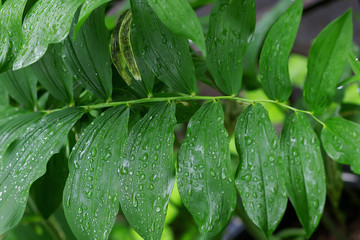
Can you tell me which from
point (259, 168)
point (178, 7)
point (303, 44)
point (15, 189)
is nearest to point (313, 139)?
point (259, 168)

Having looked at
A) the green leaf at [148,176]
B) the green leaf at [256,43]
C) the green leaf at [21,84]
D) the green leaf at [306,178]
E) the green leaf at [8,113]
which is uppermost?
the green leaf at [21,84]

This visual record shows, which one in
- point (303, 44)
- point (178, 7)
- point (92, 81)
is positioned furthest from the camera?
point (303, 44)

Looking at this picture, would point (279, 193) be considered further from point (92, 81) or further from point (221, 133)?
point (92, 81)

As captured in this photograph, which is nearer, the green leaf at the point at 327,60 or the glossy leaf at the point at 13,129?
the green leaf at the point at 327,60

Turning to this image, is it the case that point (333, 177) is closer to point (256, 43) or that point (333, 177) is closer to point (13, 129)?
point (256, 43)

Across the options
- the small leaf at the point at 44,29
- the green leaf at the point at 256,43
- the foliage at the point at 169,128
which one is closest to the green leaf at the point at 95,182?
the foliage at the point at 169,128

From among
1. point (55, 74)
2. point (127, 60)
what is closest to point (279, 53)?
point (127, 60)

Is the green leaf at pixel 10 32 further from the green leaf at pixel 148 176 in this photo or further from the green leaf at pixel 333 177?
the green leaf at pixel 333 177

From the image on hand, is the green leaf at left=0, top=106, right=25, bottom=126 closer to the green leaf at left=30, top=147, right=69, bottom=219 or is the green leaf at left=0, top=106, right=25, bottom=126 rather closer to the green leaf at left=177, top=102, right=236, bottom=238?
the green leaf at left=30, top=147, right=69, bottom=219
